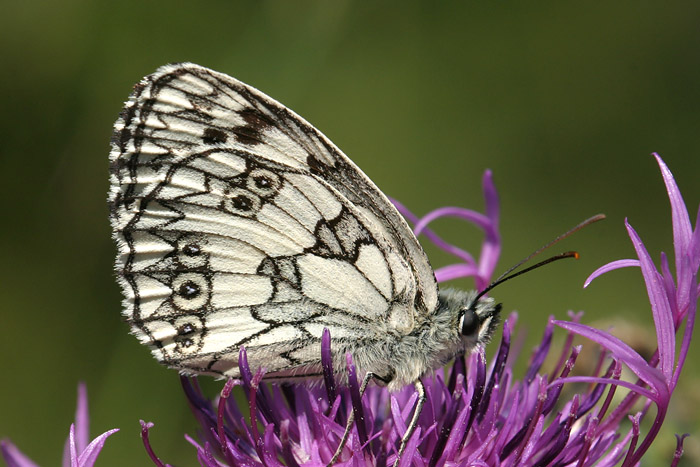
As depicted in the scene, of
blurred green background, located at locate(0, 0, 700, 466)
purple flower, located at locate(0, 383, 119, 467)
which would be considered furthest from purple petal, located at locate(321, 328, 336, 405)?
blurred green background, located at locate(0, 0, 700, 466)

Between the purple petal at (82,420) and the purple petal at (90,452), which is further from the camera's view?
the purple petal at (82,420)

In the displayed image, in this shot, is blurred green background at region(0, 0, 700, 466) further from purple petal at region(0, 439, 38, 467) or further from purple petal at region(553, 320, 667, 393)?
purple petal at region(553, 320, 667, 393)

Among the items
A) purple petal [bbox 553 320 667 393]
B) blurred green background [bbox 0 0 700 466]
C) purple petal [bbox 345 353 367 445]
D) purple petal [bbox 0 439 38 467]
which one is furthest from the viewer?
blurred green background [bbox 0 0 700 466]

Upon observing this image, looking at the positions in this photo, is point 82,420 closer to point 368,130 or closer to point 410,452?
point 410,452

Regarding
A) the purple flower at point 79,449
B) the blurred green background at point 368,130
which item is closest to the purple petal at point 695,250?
the blurred green background at point 368,130

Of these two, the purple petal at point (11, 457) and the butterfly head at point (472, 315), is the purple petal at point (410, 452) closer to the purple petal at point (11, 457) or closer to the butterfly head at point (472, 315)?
the butterfly head at point (472, 315)

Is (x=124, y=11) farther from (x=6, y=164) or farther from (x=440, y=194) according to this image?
(x=440, y=194)

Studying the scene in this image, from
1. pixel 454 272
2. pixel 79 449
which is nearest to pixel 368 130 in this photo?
pixel 454 272
